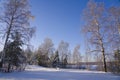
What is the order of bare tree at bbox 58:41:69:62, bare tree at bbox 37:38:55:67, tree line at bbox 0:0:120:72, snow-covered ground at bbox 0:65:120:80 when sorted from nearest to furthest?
1. snow-covered ground at bbox 0:65:120:80
2. tree line at bbox 0:0:120:72
3. bare tree at bbox 37:38:55:67
4. bare tree at bbox 58:41:69:62

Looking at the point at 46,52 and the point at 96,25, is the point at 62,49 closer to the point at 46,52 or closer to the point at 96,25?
the point at 46,52

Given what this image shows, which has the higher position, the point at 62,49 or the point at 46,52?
the point at 62,49

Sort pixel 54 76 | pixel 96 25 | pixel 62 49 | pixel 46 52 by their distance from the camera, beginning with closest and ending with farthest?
pixel 54 76
pixel 96 25
pixel 46 52
pixel 62 49

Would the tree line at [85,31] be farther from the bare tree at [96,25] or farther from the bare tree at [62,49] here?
the bare tree at [62,49]

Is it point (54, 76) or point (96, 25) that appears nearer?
point (54, 76)

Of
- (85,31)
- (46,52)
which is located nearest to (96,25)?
(85,31)

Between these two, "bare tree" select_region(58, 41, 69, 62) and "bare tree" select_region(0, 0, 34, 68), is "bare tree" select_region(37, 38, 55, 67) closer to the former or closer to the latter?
"bare tree" select_region(58, 41, 69, 62)

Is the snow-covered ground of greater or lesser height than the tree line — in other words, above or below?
below

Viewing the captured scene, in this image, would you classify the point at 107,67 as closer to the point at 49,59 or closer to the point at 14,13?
the point at 14,13

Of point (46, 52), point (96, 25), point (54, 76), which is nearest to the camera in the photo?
point (54, 76)

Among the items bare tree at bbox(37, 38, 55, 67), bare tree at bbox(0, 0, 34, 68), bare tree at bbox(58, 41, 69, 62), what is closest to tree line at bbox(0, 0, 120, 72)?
bare tree at bbox(0, 0, 34, 68)

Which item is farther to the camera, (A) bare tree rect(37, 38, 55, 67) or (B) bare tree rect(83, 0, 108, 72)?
(A) bare tree rect(37, 38, 55, 67)

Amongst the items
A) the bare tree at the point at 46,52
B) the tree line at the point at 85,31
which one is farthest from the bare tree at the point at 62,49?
the tree line at the point at 85,31

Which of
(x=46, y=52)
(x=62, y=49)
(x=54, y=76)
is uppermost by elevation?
(x=62, y=49)
